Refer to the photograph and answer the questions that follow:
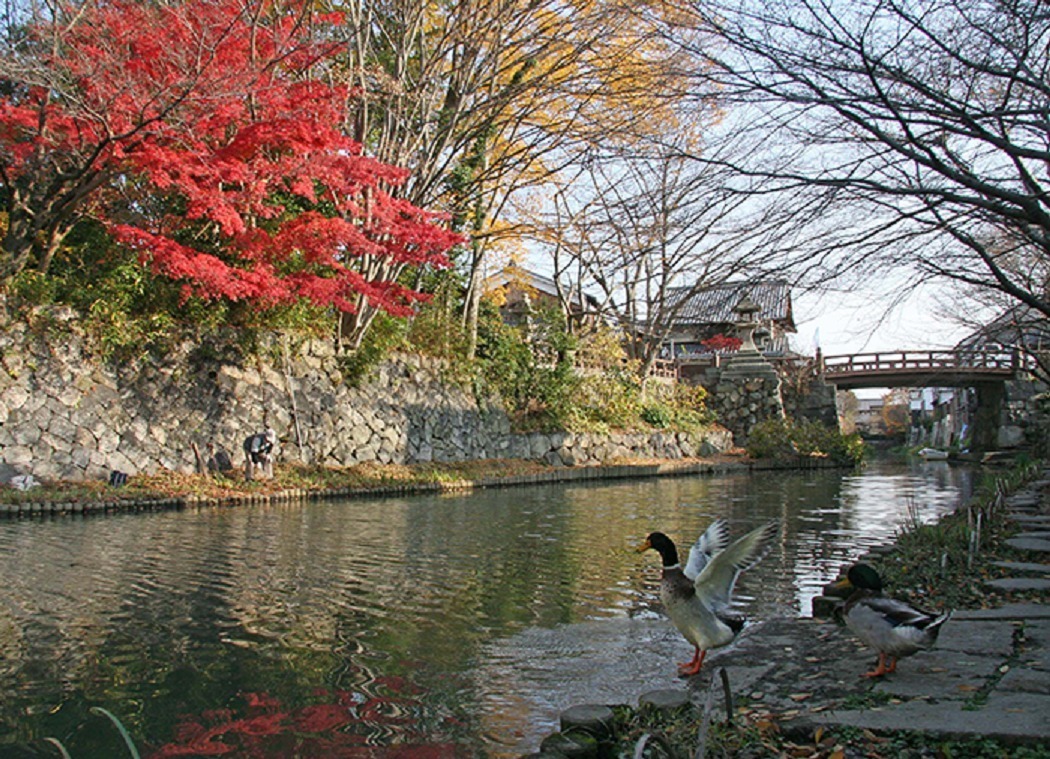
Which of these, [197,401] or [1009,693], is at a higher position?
[197,401]

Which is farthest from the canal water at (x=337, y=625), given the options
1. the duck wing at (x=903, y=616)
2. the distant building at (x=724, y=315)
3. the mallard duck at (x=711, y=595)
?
the distant building at (x=724, y=315)

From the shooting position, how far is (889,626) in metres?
3.83

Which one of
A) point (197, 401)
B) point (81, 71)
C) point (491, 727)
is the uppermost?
point (81, 71)

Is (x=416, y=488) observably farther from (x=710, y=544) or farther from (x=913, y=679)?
(x=913, y=679)

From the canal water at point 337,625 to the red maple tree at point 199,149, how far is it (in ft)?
17.2

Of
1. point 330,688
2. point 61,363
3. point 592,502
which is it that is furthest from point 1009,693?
point 61,363

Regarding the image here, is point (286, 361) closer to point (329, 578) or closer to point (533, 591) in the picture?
point (329, 578)

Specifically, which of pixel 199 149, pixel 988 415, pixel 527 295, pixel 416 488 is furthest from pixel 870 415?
pixel 199 149

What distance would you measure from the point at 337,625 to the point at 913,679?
3.69 metres

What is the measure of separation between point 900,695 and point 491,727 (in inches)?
71.9

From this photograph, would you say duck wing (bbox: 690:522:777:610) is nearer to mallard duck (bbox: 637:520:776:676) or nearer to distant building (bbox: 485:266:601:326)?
mallard duck (bbox: 637:520:776:676)

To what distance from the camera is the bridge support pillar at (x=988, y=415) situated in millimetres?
38000

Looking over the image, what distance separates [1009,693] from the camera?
137 inches

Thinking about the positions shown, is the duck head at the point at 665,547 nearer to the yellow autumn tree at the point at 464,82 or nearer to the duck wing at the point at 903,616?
the duck wing at the point at 903,616
